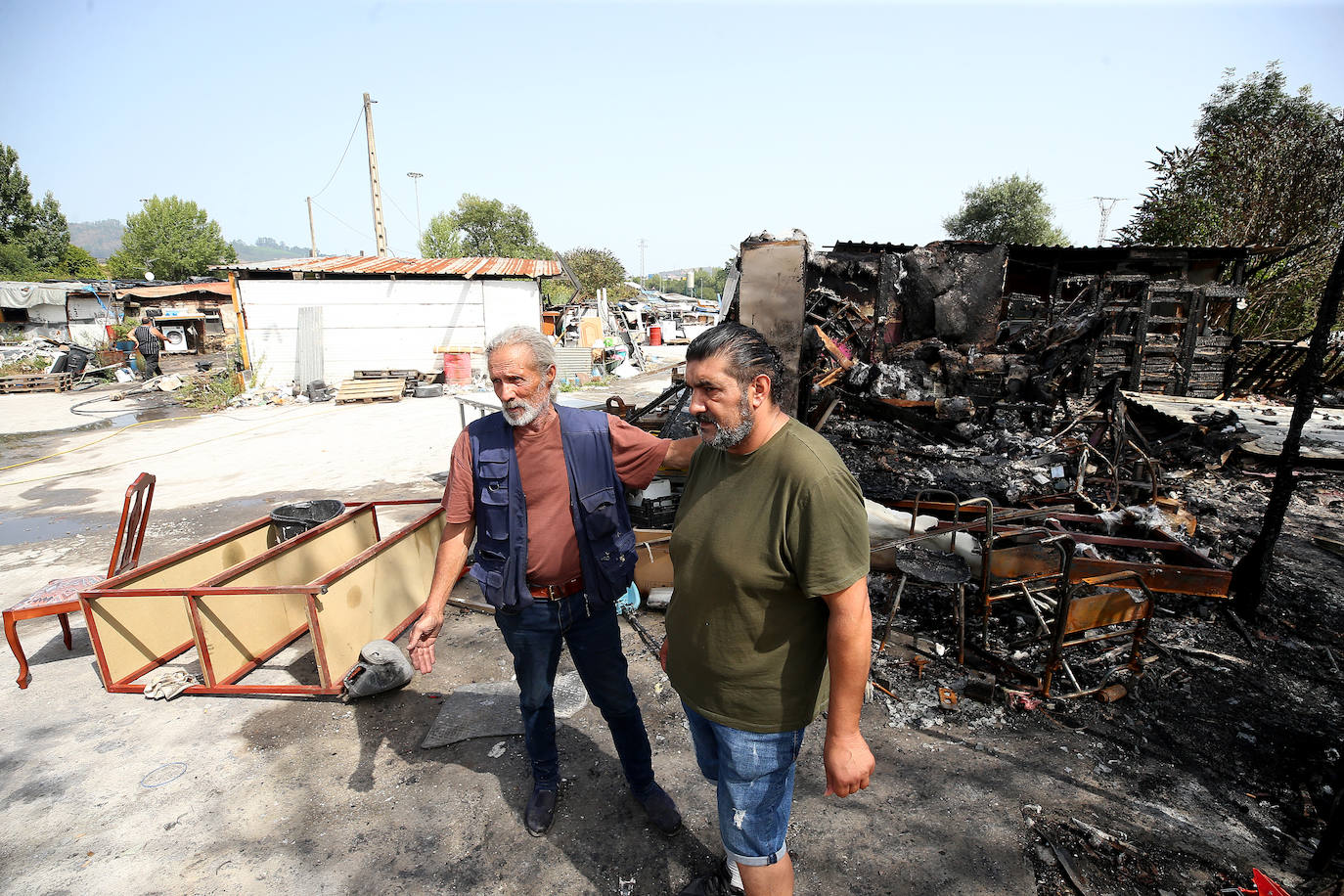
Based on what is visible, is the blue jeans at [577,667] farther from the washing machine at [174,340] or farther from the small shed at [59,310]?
the small shed at [59,310]

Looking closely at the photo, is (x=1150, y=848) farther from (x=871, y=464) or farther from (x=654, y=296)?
(x=654, y=296)

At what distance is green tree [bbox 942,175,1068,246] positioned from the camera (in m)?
30.1

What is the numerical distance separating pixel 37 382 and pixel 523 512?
23.3 metres

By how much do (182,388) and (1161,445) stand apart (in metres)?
20.7

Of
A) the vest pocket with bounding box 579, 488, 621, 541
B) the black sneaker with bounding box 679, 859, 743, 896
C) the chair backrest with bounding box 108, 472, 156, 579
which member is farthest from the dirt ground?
the vest pocket with bounding box 579, 488, 621, 541

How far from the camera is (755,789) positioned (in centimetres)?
161

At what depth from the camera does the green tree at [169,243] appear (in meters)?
46.1

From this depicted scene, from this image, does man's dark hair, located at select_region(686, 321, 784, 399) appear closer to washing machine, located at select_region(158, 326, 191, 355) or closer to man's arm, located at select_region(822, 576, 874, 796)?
man's arm, located at select_region(822, 576, 874, 796)

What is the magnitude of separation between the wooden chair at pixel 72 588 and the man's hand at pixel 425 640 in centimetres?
254

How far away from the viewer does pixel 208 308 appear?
26.9 meters

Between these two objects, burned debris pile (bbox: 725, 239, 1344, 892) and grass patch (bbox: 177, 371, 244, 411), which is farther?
grass patch (bbox: 177, 371, 244, 411)

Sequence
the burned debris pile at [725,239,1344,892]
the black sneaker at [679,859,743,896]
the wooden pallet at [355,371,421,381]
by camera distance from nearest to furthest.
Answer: the black sneaker at [679,859,743,896] < the burned debris pile at [725,239,1344,892] < the wooden pallet at [355,371,421,381]

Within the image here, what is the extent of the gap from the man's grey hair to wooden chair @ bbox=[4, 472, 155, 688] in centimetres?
278

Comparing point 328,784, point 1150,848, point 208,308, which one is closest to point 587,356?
point 328,784
